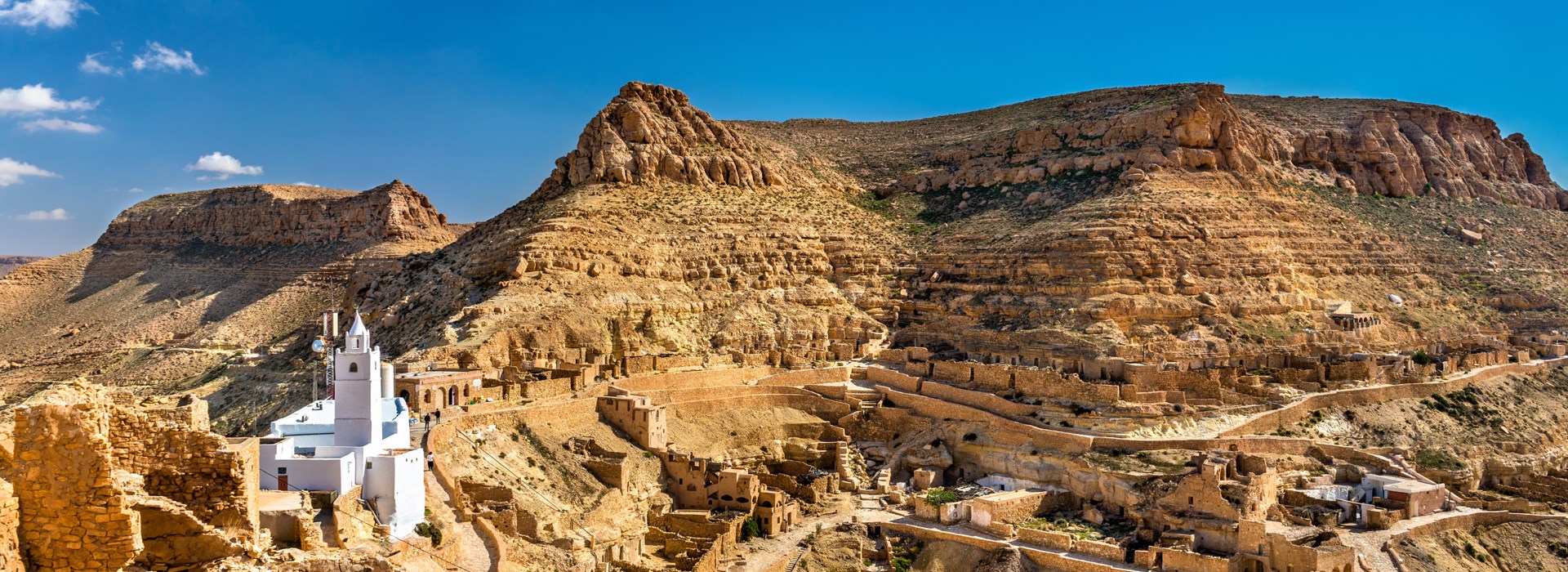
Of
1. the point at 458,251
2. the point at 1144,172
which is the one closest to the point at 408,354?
the point at 458,251

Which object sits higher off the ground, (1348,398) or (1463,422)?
(1348,398)

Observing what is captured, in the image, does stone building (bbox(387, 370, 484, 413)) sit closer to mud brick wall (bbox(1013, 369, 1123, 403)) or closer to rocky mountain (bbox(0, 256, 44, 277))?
mud brick wall (bbox(1013, 369, 1123, 403))

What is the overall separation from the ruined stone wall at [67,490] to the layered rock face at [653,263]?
31739 millimetres

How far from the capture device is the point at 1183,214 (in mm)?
59844

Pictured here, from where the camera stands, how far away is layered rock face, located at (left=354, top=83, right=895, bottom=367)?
156 feet

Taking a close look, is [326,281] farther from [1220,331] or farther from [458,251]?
[1220,331]

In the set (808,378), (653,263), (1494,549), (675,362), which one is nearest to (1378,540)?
(1494,549)

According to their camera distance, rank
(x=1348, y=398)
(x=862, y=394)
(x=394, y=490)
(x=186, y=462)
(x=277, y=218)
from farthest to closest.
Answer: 1. (x=277, y=218)
2. (x=862, y=394)
3. (x=1348, y=398)
4. (x=394, y=490)
5. (x=186, y=462)

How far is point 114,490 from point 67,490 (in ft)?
1.11

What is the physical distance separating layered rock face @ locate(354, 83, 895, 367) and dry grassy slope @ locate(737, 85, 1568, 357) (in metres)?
4.38

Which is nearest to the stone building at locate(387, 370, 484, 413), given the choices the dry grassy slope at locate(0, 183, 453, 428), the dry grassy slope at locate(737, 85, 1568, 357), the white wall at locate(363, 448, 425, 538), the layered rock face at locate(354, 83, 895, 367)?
the layered rock face at locate(354, 83, 895, 367)

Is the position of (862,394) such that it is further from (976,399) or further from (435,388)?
(435,388)

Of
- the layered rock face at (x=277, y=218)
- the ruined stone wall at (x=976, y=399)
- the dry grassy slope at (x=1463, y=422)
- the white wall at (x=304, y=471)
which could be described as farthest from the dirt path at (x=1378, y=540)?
the layered rock face at (x=277, y=218)

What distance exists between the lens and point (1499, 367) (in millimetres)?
54125
